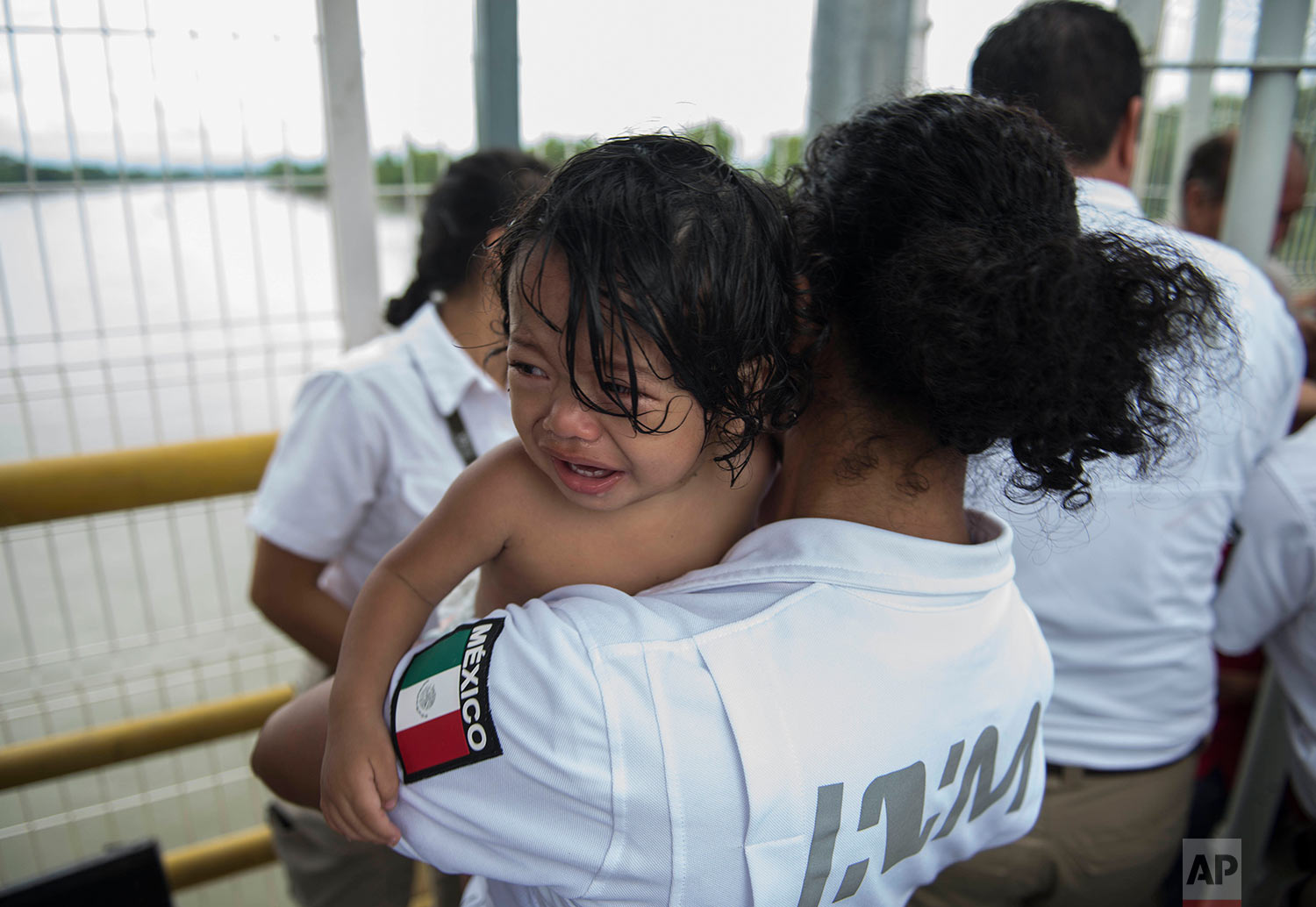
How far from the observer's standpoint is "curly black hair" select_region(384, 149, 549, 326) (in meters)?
1.77

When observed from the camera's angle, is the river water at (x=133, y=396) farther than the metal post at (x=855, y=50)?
Yes

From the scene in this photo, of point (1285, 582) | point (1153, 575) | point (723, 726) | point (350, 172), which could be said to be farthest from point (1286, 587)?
point (350, 172)

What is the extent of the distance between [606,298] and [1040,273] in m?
0.40

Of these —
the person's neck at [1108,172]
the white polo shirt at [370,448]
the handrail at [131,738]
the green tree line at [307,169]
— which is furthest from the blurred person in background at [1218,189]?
the handrail at [131,738]

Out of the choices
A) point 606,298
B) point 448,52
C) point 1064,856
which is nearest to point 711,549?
point 606,298

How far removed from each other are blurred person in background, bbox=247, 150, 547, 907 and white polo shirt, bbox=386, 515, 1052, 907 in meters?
0.82

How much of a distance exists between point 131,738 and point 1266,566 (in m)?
2.72

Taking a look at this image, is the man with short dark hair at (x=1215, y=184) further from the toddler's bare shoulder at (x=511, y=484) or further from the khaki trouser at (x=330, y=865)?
the khaki trouser at (x=330, y=865)

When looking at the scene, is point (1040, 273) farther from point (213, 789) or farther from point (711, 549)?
point (213, 789)

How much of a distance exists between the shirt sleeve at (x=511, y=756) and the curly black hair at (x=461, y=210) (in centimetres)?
111

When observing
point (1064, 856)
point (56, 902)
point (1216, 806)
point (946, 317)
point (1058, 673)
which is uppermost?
point (946, 317)

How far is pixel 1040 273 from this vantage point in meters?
0.77

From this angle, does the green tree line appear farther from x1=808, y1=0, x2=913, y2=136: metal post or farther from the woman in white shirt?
the woman in white shirt

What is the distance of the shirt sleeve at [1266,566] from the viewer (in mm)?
1733
